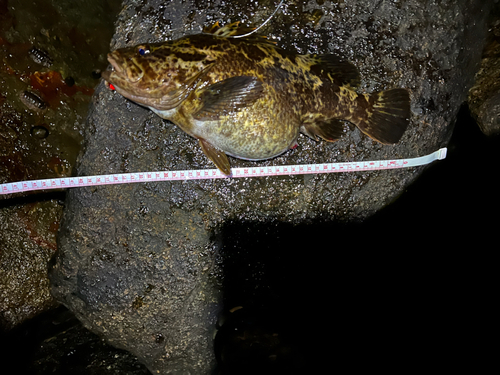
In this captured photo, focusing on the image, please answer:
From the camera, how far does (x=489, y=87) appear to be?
10.6 feet

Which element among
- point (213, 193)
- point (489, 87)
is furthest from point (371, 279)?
point (489, 87)

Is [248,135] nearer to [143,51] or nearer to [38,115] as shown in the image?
[143,51]

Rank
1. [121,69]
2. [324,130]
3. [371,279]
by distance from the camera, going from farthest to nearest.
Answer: [371,279] < [324,130] < [121,69]

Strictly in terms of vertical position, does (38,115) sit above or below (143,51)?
below

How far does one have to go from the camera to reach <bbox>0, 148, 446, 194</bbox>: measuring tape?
281 centimetres

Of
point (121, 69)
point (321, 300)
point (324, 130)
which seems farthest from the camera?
point (321, 300)

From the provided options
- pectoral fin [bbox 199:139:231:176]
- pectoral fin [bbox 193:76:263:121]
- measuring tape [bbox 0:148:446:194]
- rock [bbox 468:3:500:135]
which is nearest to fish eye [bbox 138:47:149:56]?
pectoral fin [bbox 193:76:263:121]

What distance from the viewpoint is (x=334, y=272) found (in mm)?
3361

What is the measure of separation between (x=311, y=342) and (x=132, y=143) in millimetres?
2995

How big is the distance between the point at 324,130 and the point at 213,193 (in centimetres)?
132

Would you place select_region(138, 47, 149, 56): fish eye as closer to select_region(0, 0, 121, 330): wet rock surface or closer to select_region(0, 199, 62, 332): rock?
select_region(0, 0, 121, 330): wet rock surface

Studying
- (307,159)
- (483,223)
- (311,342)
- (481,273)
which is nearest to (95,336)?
(311,342)

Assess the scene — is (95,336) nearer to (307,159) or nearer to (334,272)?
(334,272)

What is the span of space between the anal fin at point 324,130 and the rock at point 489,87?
1.91m
